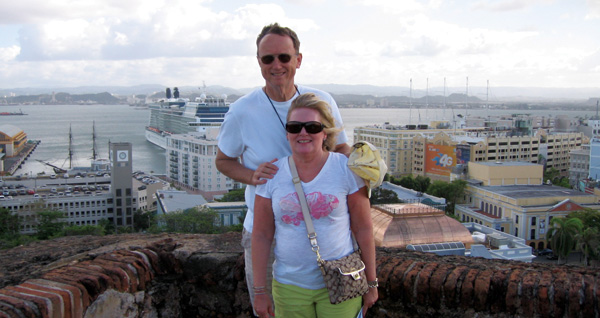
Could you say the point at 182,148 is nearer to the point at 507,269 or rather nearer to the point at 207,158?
the point at 207,158

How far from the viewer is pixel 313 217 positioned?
5.50ft

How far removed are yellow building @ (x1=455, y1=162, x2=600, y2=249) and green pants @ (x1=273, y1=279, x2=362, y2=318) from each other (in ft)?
62.0

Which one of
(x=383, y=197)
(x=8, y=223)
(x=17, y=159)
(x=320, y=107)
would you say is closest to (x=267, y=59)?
(x=320, y=107)

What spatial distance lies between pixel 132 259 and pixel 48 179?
26.0 metres

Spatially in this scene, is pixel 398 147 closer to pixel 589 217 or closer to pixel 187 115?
pixel 589 217

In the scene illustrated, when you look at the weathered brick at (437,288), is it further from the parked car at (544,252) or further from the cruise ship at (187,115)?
the cruise ship at (187,115)

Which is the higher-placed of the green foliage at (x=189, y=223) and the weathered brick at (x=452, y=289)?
the weathered brick at (x=452, y=289)

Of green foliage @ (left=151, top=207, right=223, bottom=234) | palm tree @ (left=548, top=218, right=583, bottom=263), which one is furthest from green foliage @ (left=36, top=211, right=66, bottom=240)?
palm tree @ (left=548, top=218, right=583, bottom=263)

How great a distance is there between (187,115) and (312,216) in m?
44.2

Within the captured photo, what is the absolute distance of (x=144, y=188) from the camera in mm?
23828

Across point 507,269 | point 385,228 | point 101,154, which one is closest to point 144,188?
point 385,228

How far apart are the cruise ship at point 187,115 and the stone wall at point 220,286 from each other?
38926 mm

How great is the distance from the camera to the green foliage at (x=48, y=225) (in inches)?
663

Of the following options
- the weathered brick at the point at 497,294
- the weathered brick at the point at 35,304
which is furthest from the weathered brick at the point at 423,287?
the weathered brick at the point at 35,304
